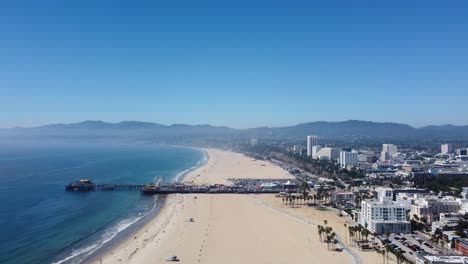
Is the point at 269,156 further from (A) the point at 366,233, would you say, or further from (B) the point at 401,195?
(A) the point at 366,233

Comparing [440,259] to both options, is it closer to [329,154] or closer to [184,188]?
[184,188]

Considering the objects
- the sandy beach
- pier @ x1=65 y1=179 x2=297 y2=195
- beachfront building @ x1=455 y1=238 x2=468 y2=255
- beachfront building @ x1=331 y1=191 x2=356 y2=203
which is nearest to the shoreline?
the sandy beach

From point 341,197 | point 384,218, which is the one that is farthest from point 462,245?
point 341,197

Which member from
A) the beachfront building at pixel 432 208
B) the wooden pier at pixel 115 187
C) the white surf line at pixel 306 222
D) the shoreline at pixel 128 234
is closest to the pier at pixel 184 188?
the wooden pier at pixel 115 187

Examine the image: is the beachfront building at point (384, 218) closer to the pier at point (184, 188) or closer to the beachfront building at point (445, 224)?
the beachfront building at point (445, 224)

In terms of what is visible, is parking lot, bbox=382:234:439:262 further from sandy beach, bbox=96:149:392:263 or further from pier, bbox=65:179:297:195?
pier, bbox=65:179:297:195
